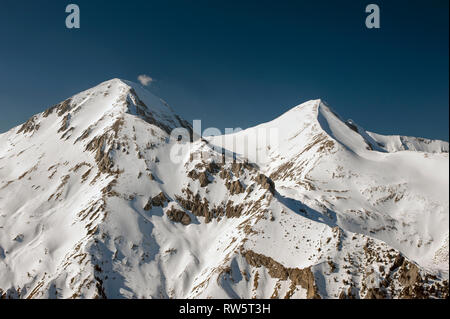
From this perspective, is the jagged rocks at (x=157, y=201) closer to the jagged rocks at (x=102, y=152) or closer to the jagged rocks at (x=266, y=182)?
the jagged rocks at (x=102, y=152)

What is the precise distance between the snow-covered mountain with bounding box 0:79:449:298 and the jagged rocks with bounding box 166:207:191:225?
49 cm

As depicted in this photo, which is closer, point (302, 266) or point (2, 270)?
point (302, 266)

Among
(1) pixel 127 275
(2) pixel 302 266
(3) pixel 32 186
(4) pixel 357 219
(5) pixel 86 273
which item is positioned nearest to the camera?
(2) pixel 302 266

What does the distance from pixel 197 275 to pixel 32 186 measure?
10461 centimetres

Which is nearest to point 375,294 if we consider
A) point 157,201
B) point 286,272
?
point 286,272

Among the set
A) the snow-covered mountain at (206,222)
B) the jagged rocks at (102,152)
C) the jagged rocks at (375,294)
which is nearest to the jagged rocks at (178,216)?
the snow-covered mountain at (206,222)

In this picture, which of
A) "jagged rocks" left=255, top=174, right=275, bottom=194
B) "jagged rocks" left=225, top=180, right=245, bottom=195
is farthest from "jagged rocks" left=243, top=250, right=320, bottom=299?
"jagged rocks" left=225, top=180, right=245, bottom=195

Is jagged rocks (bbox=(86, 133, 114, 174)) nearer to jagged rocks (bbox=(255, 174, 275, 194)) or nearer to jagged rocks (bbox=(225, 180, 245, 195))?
jagged rocks (bbox=(225, 180, 245, 195))

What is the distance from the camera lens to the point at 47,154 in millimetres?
172125

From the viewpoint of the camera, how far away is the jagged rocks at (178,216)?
429 ft
